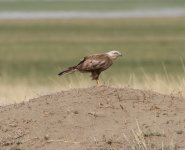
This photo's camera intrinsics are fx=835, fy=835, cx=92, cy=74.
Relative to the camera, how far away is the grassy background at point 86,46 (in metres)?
27.1

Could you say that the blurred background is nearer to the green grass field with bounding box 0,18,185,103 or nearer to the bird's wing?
the green grass field with bounding box 0,18,185,103

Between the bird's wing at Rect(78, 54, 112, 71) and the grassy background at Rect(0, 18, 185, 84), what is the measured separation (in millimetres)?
8092

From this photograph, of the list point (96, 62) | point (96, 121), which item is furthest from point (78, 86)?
point (96, 121)

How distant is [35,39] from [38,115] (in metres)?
31.4

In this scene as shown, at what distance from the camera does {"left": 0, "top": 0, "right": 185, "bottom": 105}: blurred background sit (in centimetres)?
2034

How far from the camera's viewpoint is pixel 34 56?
32812 millimetres

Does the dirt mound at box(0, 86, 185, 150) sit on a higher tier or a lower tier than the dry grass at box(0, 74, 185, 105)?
higher

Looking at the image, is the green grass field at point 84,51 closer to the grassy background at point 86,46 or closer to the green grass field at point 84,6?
the grassy background at point 86,46

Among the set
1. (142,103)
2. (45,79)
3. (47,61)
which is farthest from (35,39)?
(142,103)

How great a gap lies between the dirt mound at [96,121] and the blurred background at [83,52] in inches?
173

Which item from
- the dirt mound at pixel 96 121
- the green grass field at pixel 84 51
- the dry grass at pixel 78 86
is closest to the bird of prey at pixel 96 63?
the dirt mound at pixel 96 121

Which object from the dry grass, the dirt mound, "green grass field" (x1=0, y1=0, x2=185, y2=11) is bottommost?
"green grass field" (x1=0, y1=0, x2=185, y2=11)

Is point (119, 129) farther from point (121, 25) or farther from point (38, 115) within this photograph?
point (121, 25)

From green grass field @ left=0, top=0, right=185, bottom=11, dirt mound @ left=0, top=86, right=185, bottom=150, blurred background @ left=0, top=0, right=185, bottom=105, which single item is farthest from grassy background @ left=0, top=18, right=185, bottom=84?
green grass field @ left=0, top=0, right=185, bottom=11
